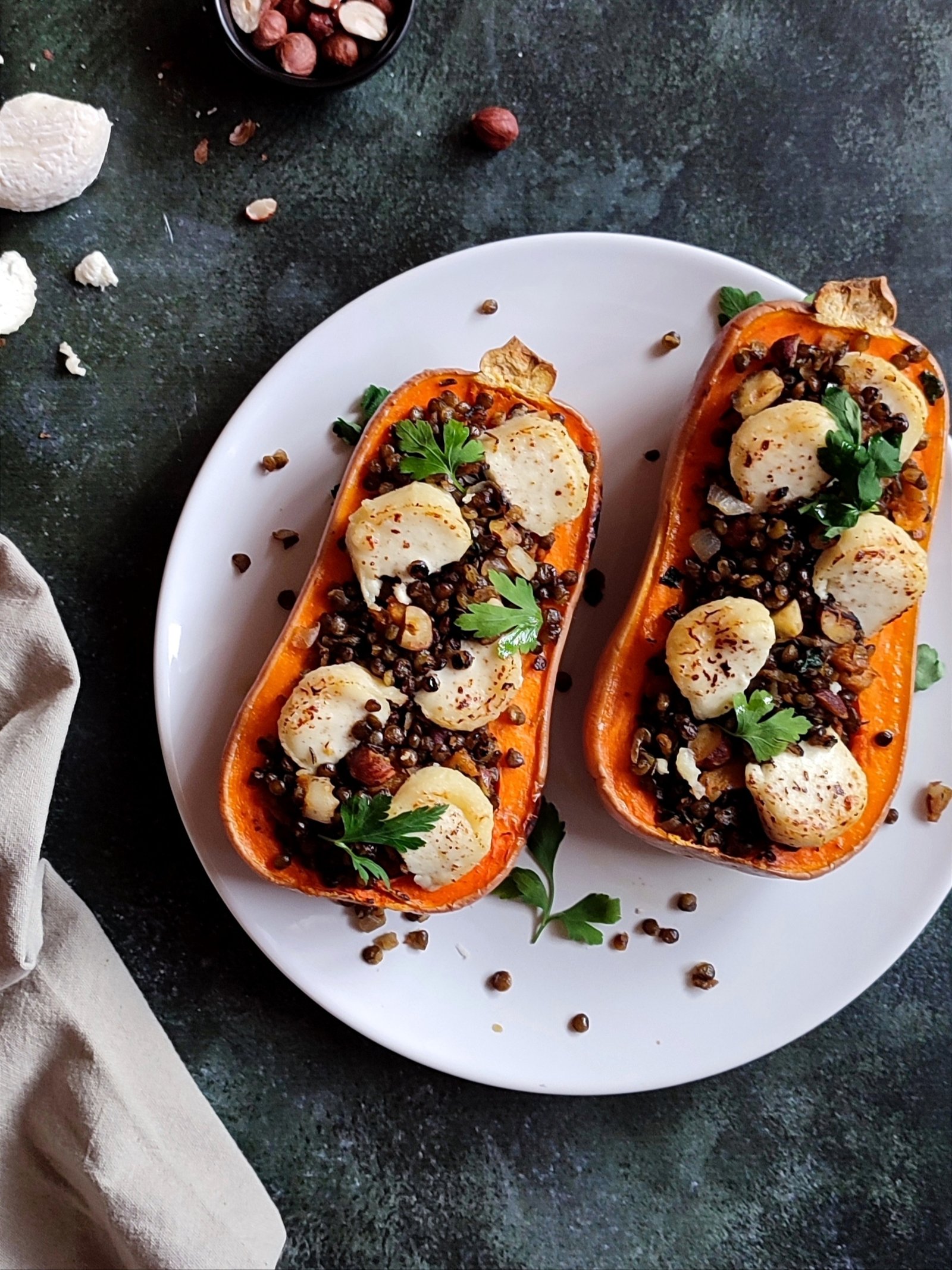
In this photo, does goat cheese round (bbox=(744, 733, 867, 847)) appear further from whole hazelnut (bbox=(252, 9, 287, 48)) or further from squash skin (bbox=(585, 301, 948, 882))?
whole hazelnut (bbox=(252, 9, 287, 48))

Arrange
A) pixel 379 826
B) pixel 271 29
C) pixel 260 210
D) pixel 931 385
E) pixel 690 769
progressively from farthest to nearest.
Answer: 1. pixel 260 210
2. pixel 271 29
3. pixel 931 385
4. pixel 690 769
5. pixel 379 826

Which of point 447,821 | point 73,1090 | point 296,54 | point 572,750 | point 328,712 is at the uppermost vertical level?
point 296,54

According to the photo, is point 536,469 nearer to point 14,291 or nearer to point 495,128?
point 495,128

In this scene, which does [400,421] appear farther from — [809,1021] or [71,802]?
[809,1021]

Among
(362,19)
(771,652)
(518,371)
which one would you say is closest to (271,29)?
(362,19)

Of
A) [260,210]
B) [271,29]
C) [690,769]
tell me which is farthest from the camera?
[260,210]
